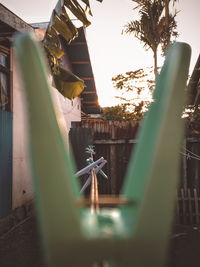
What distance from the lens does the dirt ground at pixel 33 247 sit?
142 inches

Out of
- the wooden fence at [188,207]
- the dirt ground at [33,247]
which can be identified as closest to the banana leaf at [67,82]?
the dirt ground at [33,247]

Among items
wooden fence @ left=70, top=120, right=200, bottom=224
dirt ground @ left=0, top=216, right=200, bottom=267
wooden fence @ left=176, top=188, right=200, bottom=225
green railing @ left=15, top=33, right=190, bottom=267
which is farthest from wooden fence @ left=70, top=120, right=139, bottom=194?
green railing @ left=15, top=33, right=190, bottom=267

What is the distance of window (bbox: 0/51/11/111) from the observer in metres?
4.84

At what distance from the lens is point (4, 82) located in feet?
16.4

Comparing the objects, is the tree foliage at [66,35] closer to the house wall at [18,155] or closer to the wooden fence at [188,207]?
the house wall at [18,155]

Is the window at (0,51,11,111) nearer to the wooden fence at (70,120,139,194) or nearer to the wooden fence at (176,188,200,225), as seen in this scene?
the wooden fence at (70,120,139,194)

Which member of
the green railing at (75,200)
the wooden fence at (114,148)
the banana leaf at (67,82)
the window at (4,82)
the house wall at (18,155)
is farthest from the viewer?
the wooden fence at (114,148)

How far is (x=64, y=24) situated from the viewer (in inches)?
161

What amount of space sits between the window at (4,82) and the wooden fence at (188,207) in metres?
5.68

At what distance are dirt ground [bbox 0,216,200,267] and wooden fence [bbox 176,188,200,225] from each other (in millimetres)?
389

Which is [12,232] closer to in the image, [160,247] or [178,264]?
[178,264]

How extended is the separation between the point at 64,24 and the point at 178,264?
5.31 metres

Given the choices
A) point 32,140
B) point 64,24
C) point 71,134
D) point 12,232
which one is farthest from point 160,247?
point 71,134

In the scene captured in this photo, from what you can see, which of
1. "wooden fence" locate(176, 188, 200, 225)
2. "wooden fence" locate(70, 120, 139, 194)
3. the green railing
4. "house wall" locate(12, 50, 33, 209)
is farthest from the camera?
"wooden fence" locate(70, 120, 139, 194)
